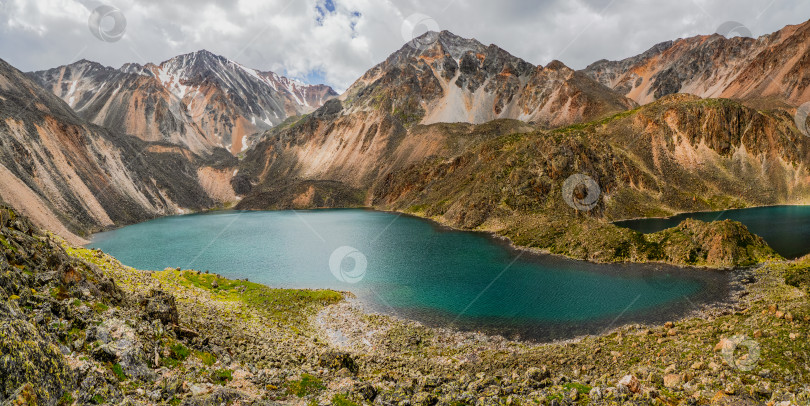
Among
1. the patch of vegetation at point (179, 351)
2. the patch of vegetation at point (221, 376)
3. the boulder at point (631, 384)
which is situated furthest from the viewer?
the patch of vegetation at point (179, 351)

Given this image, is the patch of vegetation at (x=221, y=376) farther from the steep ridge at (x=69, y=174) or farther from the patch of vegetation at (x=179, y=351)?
the steep ridge at (x=69, y=174)

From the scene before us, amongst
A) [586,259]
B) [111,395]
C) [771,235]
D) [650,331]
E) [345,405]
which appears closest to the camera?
[111,395]

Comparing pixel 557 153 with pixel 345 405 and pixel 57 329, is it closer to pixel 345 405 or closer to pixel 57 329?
pixel 345 405

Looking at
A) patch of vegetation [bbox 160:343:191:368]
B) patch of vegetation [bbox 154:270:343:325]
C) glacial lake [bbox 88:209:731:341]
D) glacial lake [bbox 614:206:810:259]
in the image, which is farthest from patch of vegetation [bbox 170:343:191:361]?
glacial lake [bbox 614:206:810:259]

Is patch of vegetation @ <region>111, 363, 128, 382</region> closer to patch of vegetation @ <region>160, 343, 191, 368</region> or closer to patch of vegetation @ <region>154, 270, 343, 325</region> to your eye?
patch of vegetation @ <region>160, 343, 191, 368</region>

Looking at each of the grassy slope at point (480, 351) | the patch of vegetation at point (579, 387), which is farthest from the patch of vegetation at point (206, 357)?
the patch of vegetation at point (579, 387)

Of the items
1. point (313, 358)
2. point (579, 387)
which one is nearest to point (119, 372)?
point (313, 358)

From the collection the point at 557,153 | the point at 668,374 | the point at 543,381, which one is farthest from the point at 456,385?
the point at 557,153
